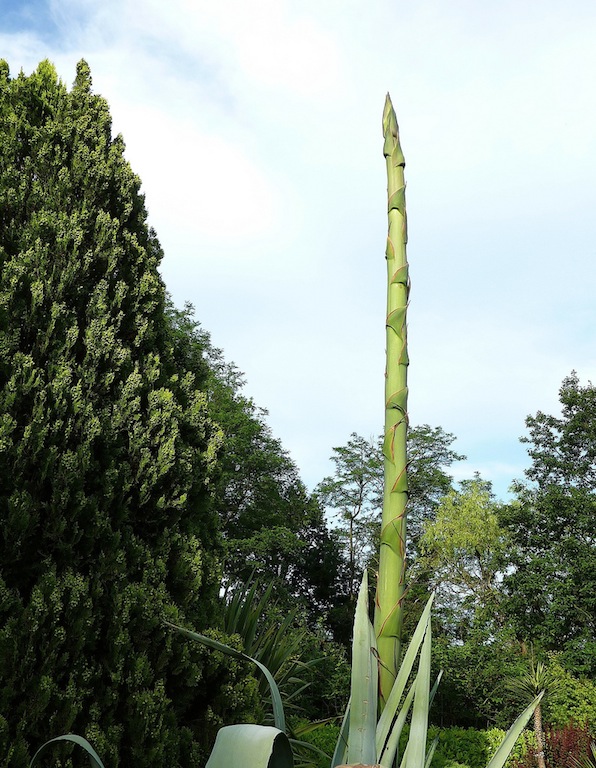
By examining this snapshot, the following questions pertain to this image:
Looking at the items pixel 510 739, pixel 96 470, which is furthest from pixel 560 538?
pixel 510 739

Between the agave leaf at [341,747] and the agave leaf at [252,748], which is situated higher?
the agave leaf at [252,748]

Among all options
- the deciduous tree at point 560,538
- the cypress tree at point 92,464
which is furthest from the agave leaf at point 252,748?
the deciduous tree at point 560,538

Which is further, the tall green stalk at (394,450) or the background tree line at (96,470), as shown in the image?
the background tree line at (96,470)

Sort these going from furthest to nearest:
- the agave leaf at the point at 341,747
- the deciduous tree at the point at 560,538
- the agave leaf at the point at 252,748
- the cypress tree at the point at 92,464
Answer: the deciduous tree at the point at 560,538 → the cypress tree at the point at 92,464 → the agave leaf at the point at 341,747 → the agave leaf at the point at 252,748

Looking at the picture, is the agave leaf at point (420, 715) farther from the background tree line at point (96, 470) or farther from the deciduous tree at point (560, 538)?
the deciduous tree at point (560, 538)

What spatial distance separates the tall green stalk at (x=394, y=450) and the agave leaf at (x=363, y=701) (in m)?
0.04

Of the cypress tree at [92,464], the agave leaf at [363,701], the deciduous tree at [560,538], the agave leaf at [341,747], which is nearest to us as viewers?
the agave leaf at [363,701]

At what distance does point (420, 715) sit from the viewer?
152 centimetres

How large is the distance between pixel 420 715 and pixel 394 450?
1.94 ft

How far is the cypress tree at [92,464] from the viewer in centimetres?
438

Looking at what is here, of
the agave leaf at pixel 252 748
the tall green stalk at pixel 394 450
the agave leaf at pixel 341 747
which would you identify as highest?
the tall green stalk at pixel 394 450

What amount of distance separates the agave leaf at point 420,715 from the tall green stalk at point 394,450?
142 mm

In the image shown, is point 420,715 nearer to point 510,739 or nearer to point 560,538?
point 510,739

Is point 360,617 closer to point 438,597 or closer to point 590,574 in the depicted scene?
point 590,574
